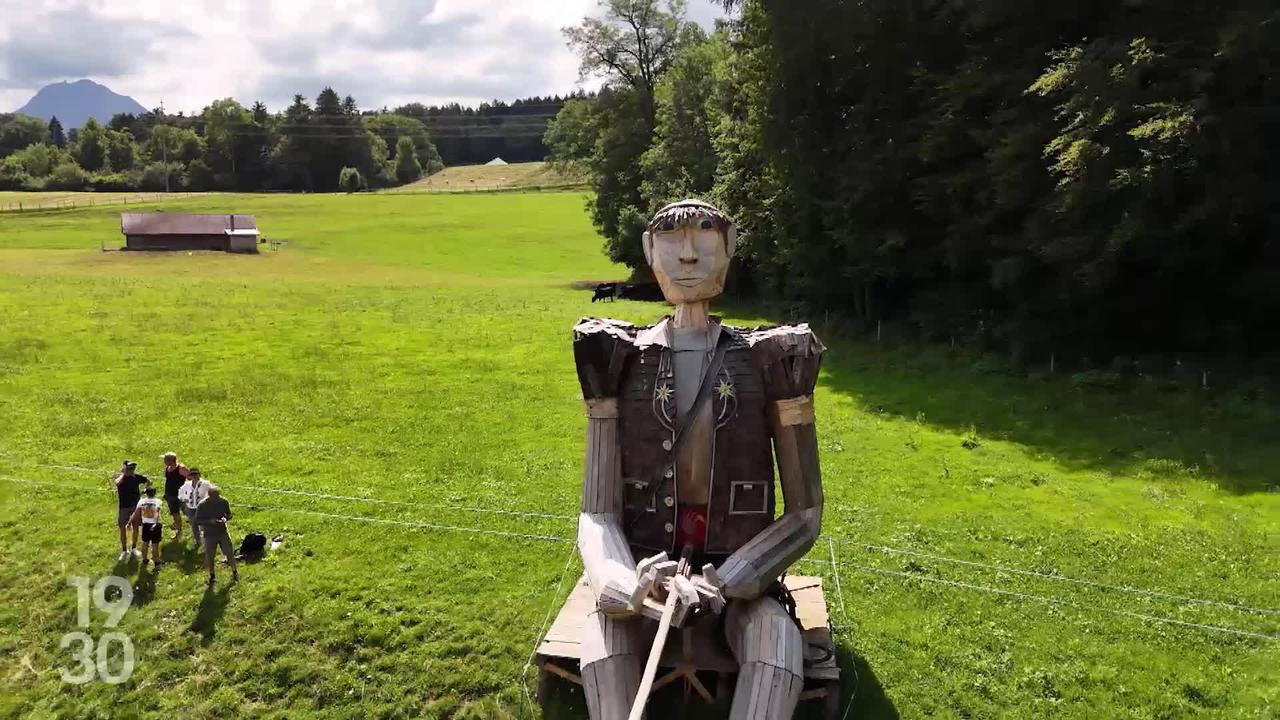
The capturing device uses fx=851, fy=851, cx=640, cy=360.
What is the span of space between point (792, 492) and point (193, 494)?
719cm

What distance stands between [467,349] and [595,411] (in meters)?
17.2

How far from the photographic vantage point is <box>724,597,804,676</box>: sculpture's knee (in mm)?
5016

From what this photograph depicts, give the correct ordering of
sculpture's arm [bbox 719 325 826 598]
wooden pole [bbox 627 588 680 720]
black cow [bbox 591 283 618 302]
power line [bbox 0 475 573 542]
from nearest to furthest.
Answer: wooden pole [bbox 627 588 680 720], sculpture's arm [bbox 719 325 826 598], power line [bbox 0 475 573 542], black cow [bbox 591 283 618 302]

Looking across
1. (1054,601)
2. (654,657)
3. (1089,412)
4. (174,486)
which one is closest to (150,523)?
(174,486)

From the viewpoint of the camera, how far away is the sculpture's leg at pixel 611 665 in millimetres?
4880

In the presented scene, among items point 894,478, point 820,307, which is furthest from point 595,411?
point 820,307

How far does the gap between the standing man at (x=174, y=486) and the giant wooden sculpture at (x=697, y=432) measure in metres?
6.98

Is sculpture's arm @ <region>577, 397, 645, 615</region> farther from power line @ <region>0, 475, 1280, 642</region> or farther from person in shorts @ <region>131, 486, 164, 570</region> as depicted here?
person in shorts @ <region>131, 486, 164, 570</region>

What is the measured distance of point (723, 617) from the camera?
5828mm

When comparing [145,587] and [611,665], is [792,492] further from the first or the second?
[145,587]

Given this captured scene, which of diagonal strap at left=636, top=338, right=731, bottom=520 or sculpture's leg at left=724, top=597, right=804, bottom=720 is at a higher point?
diagonal strap at left=636, top=338, right=731, bottom=520

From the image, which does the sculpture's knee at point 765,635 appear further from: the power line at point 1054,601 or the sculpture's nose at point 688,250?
the power line at point 1054,601

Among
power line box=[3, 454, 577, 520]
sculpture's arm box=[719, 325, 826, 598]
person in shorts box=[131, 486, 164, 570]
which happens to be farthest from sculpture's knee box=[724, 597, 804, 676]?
person in shorts box=[131, 486, 164, 570]

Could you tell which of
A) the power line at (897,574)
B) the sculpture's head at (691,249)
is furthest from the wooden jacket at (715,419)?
the power line at (897,574)
